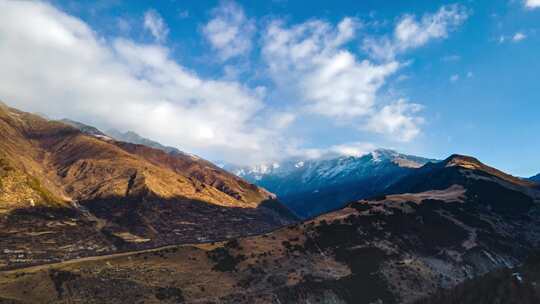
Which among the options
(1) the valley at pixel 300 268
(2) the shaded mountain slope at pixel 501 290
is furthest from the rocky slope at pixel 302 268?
(2) the shaded mountain slope at pixel 501 290

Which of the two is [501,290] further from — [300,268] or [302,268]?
[300,268]

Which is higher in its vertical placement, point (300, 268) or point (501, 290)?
point (501, 290)

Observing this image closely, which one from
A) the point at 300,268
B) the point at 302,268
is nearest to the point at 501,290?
A: the point at 302,268

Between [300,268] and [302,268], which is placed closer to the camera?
[300,268]

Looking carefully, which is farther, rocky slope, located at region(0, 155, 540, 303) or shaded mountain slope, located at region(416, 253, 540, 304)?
rocky slope, located at region(0, 155, 540, 303)

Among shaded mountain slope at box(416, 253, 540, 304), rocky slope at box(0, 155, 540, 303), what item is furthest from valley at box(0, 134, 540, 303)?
shaded mountain slope at box(416, 253, 540, 304)

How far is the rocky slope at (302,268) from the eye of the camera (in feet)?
403

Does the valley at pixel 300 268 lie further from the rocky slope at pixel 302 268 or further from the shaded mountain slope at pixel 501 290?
the shaded mountain slope at pixel 501 290

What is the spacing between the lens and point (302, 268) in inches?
5782

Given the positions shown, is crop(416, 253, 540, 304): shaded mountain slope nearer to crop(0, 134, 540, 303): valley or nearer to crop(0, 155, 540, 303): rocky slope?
crop(0, 134, 540, 303): valley

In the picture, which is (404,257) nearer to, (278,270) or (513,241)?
(278,270)

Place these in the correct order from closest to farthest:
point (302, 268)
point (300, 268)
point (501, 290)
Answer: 1. point (501, 290)
2. point (300, 268)
3. point (302, 268)

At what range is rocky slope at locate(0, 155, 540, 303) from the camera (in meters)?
123

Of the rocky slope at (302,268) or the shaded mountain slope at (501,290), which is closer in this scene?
the shaded mountain slope at (501,290)
